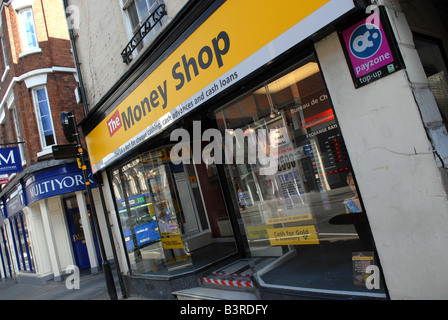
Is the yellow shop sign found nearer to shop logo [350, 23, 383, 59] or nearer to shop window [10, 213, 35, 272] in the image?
shop logo [350, 23, 383, 59]

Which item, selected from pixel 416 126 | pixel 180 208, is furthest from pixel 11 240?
pixel 416 126

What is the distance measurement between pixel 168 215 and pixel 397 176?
4777mm

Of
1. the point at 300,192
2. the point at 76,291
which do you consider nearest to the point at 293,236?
the point at 300,192

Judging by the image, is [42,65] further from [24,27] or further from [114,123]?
[114,123]

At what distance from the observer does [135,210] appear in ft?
23.6

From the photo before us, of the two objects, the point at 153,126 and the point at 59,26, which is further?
the point at 59,26

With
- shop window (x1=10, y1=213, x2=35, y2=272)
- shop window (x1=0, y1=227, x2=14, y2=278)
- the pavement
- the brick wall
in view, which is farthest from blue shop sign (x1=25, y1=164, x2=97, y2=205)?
shop window (x1=0, y1=227, x2=14, y2=278)

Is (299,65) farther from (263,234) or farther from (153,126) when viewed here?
(153,126)

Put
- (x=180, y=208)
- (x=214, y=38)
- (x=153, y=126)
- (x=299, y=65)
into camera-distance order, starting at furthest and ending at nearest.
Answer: (x=180, y=208)
(x=153, y=126)
(x=214, y=38)
(x=299, y=65)

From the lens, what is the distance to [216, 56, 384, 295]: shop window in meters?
3.51

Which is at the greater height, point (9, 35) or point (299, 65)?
point (9, 35)

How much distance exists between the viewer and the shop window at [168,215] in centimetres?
644

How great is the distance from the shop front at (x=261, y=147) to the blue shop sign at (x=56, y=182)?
16.7 feet
